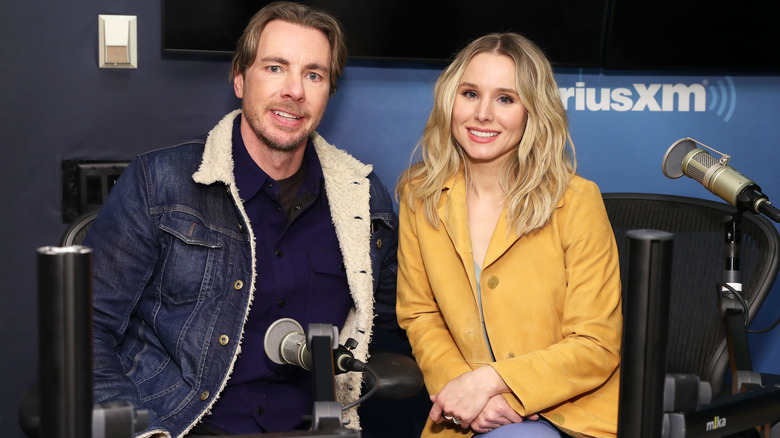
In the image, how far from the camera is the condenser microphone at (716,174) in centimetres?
195

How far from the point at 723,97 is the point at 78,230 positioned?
2.12 metres

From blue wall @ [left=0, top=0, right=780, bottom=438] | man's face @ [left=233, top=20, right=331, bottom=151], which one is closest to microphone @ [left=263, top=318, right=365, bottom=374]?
man's face @ [left=233, top=20, right=331, bottom=151]

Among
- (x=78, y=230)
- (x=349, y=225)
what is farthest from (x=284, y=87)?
(x=78, y=230)

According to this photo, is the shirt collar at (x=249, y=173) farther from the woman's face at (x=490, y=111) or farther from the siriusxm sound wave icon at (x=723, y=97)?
the siriusxm sound wave icon at (x=723, y=97)

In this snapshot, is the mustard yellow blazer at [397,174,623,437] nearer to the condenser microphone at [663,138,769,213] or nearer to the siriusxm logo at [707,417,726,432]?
the condenser microphone at [663,138,769,213]

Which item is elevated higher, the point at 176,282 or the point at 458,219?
the point at 458,219

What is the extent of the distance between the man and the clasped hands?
32 cm

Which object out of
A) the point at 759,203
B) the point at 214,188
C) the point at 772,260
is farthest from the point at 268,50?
the point at 772,260

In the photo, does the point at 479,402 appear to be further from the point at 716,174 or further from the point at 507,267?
the point at 716,174

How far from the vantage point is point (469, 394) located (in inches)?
73.6

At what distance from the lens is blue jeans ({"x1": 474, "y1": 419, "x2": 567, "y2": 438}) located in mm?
1812

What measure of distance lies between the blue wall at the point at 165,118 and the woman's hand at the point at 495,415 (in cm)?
105

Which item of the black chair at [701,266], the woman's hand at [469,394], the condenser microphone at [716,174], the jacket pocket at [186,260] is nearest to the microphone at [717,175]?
the condenser microphone at [716,174]

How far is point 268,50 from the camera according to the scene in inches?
84.4
